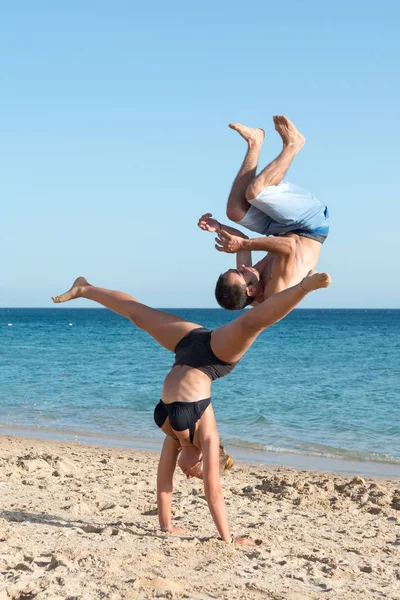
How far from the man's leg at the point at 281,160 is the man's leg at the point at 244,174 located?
0.15 m

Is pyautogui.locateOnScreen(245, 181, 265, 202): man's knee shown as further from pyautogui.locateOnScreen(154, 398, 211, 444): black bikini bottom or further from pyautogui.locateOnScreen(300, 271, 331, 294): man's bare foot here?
pyautogui.locateOnScreen(154, 398, 211, 444): black bikini bottom

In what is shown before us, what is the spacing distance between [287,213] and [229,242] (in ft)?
1.55

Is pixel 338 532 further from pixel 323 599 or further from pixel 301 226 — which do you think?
pixel 301 226

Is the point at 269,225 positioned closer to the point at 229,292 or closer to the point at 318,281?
the point at 229,292

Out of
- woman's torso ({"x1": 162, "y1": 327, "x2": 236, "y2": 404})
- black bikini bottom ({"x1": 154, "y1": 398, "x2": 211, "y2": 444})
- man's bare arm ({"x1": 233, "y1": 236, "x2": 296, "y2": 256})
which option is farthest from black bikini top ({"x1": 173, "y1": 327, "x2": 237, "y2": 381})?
man's bare arm ({"x1": 233, "y1": 236, "x2": 296, "y2": 256})

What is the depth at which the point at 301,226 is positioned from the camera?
5.52 meters

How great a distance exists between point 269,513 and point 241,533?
2.96ft

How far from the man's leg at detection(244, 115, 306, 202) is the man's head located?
1.81 feet

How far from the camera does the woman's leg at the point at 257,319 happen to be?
480cm

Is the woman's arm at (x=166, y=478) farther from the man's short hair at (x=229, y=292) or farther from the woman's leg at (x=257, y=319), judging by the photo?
the man's short hair at (x=229, y=292)

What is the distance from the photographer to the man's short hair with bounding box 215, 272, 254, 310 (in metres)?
5.27

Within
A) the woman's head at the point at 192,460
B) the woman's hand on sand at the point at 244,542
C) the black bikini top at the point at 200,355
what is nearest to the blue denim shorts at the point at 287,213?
the black bikini top at the point at 200,355

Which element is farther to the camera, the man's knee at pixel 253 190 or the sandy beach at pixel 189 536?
the man's knee at pixel 253 190

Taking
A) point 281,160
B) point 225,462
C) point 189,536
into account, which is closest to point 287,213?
point 281,160
